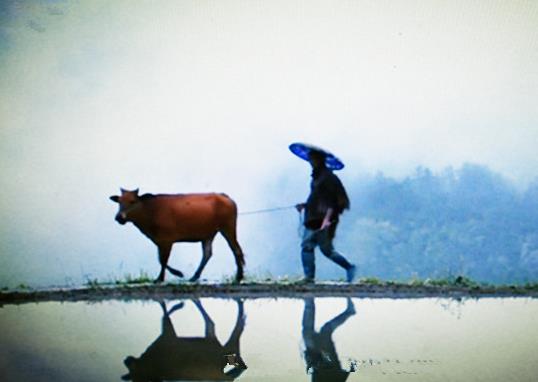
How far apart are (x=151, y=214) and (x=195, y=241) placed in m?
0.58

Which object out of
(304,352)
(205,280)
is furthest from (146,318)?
(205,280)

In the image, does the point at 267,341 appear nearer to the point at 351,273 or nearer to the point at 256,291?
the point at 256,291

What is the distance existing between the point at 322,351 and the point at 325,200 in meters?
3.13

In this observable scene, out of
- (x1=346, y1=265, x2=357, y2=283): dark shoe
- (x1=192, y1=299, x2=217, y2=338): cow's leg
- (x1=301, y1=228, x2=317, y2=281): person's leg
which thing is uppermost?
(x1=301, y1=228, x2=317, y2=281): person's leg

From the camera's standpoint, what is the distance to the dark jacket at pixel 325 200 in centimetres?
674

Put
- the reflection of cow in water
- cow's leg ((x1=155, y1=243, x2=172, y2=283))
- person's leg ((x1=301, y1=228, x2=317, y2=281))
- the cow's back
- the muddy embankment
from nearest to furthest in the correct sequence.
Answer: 1. the reflection of cow in water
2. the muddy embankment
3. person's leg ((x1=301, y1=228, x2=317, y2=281))
4. cow's leg ((x1=155, y1=243, x2=172, y2=283))
5. the cow's back

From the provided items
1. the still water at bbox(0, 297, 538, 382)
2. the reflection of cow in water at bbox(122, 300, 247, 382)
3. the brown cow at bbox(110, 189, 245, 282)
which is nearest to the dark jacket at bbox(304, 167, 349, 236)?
the brown cow at bbox(110, 189, 245, 282)

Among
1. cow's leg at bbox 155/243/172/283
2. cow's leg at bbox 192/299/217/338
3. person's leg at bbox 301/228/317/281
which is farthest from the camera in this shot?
cow's leg at bbox 155/243/172/283

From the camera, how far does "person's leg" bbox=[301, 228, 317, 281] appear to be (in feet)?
22.1

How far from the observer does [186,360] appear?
3477 mm

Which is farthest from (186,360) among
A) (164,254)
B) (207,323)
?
(164,254)

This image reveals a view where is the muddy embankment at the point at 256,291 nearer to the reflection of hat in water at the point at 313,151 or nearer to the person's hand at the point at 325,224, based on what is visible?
the person's hand at the point at 325,224

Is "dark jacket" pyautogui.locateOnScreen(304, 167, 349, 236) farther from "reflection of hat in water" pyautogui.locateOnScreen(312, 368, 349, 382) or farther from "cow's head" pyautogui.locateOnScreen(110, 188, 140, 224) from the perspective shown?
"reflection of hat in water" pyautogui.locateOnScreen(312, 368, 349, 382)

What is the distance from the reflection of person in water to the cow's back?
7.22ft
